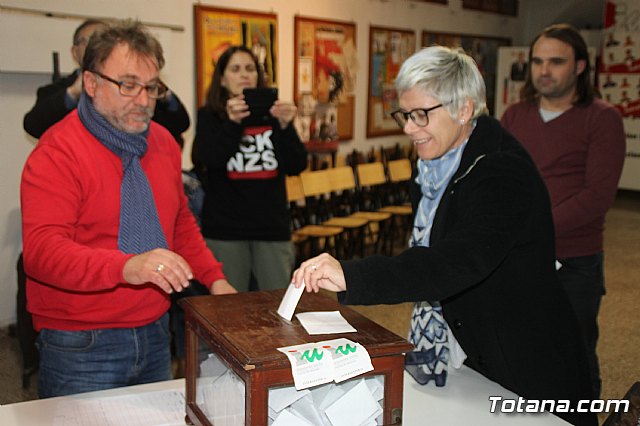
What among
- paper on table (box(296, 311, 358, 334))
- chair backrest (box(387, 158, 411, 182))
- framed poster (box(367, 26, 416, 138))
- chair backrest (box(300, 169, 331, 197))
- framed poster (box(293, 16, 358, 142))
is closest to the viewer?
paper on table (box(296, 311, 358, 334))

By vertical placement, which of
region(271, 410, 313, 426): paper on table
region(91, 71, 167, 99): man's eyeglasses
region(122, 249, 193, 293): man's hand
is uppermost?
region(91, 71, 167, 99): man's eyeglasses

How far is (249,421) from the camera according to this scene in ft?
4.42

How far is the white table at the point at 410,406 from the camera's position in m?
1.78

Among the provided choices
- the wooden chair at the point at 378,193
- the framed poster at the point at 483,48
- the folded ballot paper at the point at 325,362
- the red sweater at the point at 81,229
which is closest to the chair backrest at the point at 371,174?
the wooden chair at the point at 378,193

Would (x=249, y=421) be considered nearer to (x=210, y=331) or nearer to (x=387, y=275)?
(x=210, y=331)

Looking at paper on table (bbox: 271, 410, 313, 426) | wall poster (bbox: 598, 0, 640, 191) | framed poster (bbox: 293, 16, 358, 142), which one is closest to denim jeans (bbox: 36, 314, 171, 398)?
paper on table (bbox: 271, 410, 313, 426)

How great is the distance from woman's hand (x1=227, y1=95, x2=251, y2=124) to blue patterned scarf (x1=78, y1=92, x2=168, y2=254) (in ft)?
4.27

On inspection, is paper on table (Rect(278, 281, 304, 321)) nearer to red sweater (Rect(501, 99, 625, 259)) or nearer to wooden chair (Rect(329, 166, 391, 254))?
red sweater (Rect(501, 99, 625, 259))

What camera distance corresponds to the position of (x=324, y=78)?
23.6 ft

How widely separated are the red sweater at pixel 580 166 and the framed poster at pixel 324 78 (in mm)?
4095

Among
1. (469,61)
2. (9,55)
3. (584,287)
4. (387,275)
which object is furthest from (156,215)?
(9,55)

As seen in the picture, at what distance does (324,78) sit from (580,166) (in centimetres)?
454

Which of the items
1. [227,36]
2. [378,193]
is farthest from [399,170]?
[227,36]

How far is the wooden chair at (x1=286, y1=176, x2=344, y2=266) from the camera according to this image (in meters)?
6.12
